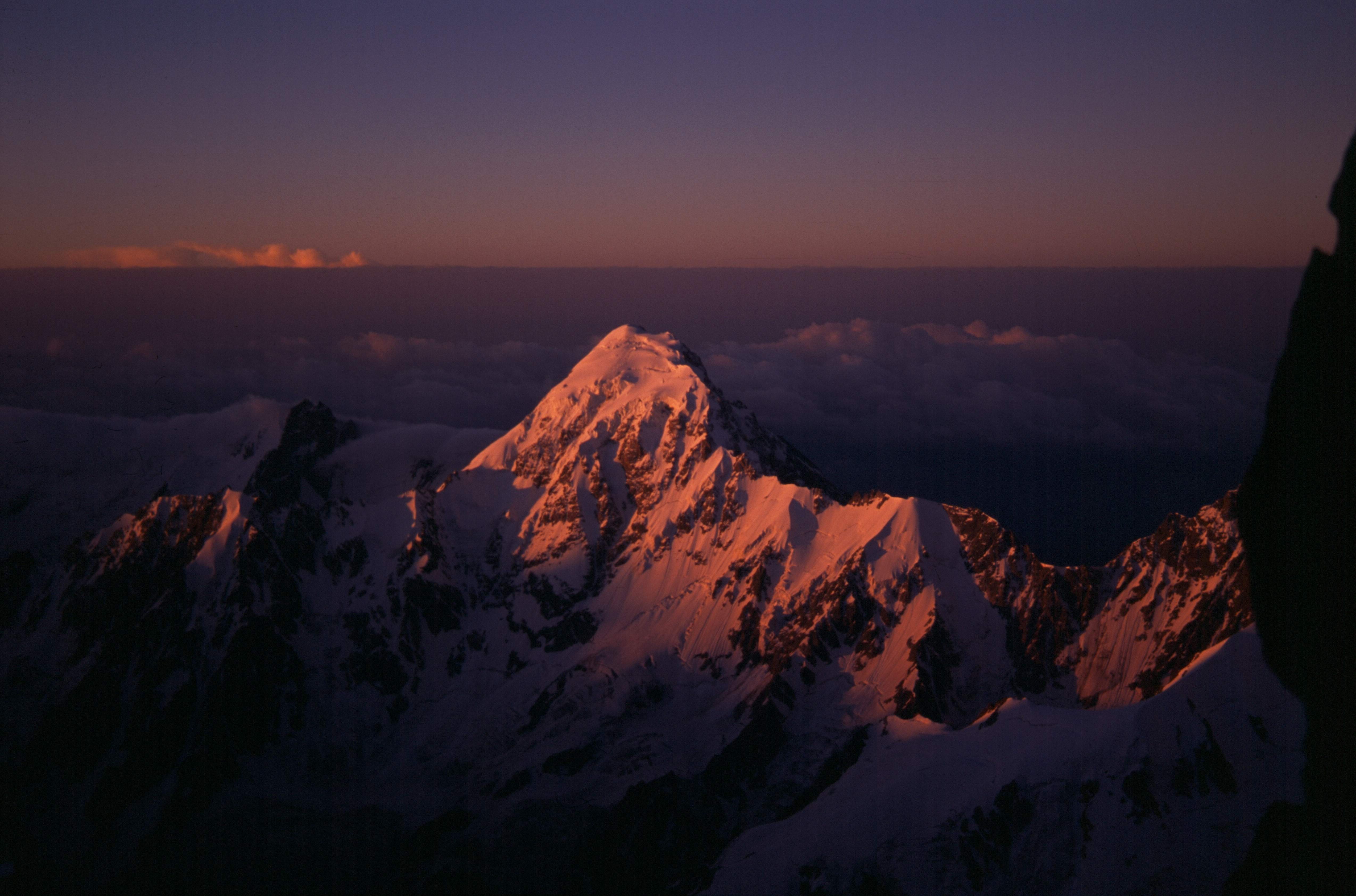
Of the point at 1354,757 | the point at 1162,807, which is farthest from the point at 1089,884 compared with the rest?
the point at 1354,757

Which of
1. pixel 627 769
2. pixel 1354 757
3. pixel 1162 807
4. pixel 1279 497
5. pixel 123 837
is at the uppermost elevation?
pixel 1279 497

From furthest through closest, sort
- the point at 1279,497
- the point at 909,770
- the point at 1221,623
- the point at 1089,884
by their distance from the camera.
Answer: the point at 1221,623 < the point at 909,770 < the point at 1089,884 < the point at 1279,497

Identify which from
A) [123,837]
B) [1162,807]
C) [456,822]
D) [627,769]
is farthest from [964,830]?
[123,837]

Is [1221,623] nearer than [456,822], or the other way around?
[1221,623]

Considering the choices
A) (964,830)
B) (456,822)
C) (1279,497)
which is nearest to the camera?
(1279,497)

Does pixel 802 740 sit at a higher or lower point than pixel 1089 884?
lower

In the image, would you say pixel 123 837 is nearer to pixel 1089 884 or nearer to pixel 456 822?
pixel 456 822

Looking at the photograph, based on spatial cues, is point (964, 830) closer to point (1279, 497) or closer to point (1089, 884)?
point (1089, 884)
